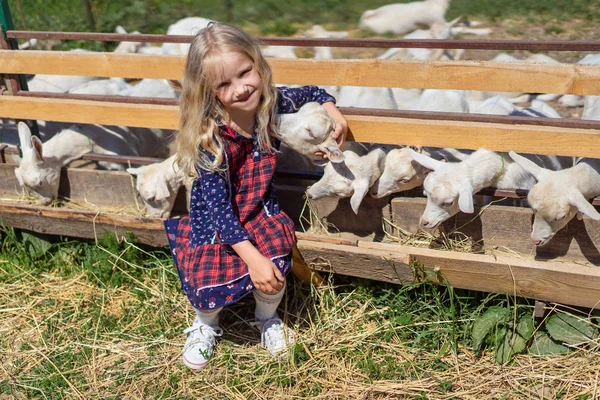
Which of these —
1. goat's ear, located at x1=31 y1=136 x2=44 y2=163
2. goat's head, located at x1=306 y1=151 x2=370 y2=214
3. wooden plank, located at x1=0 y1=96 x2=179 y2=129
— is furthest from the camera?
goat's ear, located at x1=31 y1=136 x2=44 y2=163

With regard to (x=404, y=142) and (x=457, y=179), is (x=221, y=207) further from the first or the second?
(x=457, y=179)

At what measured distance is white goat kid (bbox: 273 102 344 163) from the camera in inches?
147

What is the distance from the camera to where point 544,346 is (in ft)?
11.9

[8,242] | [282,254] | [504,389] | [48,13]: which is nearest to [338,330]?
[282,254]

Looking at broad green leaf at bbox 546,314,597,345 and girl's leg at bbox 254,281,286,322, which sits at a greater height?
broad green leaf at bbox 546,314,597,345

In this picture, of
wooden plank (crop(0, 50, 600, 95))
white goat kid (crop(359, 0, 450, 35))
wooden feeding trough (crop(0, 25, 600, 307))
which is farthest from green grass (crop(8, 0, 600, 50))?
wooden feeding trough (crop(0, 25, 600, 307))

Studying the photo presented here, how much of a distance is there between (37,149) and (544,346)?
339 cm

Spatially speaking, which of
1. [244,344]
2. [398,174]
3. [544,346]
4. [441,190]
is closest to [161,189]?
[244,344]

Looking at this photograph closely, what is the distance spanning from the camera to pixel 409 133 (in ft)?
12.6

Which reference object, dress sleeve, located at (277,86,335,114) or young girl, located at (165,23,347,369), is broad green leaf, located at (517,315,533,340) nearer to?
young girl, located at (165,23,347,369)

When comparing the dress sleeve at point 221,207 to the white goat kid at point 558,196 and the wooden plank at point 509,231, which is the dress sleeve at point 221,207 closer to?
the wooden plank at point 509,231

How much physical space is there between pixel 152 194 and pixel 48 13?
626 cm

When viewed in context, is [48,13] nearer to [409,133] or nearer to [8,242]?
[8,242]

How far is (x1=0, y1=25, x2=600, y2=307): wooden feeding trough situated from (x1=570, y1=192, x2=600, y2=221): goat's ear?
25 cm
